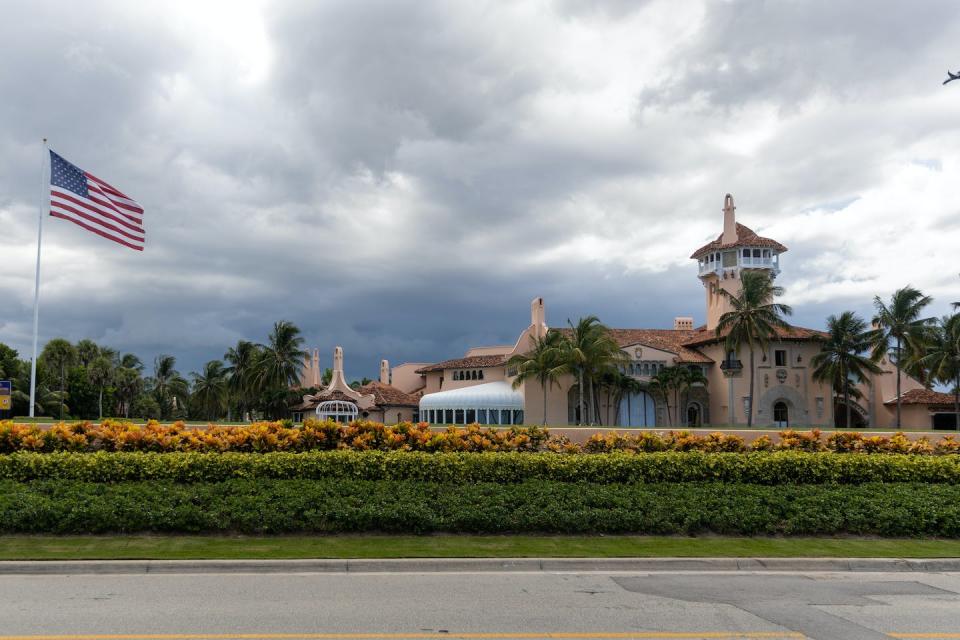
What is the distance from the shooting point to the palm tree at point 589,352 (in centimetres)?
5334

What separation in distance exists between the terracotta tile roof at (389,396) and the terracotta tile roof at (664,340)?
1832 cm

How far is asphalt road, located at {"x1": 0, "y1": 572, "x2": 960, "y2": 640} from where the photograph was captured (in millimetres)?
8039

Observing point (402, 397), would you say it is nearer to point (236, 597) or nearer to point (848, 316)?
point (848, 316)

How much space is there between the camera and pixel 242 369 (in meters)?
75.7

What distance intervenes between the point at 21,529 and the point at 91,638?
6054mm

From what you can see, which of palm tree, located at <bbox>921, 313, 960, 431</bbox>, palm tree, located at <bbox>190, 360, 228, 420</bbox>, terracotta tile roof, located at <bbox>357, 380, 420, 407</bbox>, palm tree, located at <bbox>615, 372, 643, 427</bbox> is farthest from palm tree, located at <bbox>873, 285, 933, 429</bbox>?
palm tree, located at <bbox>190, 360, 228, 420</bbox>

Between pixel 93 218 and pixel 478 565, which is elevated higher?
pixel 93 218

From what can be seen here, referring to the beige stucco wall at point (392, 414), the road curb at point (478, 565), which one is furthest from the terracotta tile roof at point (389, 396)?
the road curb at point (478, 565)

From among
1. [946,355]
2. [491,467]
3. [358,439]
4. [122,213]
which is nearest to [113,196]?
[122,213]

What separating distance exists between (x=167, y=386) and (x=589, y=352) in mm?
62464

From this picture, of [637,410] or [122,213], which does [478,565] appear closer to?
[122,213]

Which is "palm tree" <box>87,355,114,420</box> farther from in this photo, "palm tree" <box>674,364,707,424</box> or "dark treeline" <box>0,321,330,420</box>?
"palm tree" <box>674,364,707,424</box>

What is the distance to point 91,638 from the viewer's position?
24.7 ft

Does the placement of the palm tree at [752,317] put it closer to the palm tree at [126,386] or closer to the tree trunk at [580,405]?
the tree trunk at [580,405]
